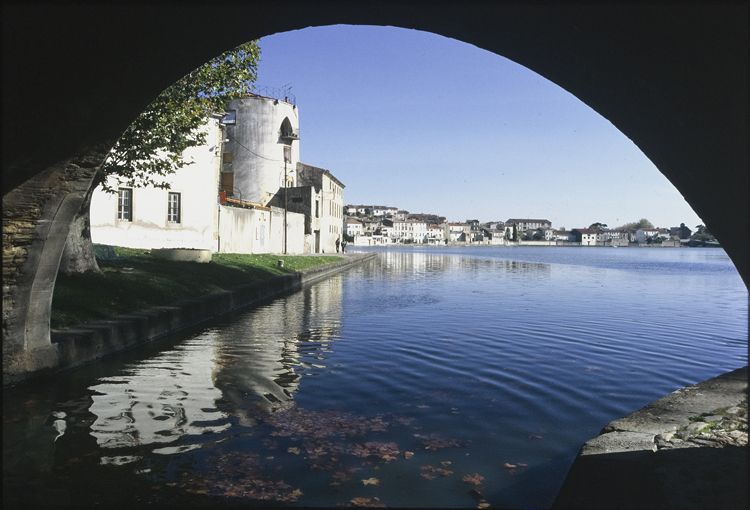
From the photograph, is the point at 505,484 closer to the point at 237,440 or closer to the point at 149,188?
the point at 237,440

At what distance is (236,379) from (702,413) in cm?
528

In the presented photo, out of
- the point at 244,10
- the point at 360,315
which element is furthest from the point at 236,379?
the point at 360,315

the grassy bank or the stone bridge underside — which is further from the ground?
the stone bridge underside

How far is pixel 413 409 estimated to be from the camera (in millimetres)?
6133

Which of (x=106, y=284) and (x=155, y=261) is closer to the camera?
(x=106, y=284)

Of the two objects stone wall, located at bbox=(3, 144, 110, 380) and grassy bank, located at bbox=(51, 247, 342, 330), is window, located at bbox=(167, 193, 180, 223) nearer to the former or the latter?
grassy bank, located at bbox=(51, 247, 342, 330)

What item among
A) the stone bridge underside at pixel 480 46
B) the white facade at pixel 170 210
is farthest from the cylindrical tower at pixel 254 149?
the stone bridge underside at pixel 480 46

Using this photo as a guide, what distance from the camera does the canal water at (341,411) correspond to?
4.13 m

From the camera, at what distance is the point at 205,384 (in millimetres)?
7109

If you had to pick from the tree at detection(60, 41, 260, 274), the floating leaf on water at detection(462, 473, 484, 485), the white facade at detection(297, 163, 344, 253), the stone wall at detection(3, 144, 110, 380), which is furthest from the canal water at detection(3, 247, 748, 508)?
the white facade at detection(297, 163, 344, 253)

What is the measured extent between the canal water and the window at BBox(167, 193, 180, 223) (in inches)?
707

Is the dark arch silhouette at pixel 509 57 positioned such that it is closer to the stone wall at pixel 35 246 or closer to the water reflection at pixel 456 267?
the stone wall at pixel 35 246

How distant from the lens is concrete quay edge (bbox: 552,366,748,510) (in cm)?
340

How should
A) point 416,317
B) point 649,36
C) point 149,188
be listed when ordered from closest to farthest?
1. point 649,36
2. point 416,317
3. point 149,188
